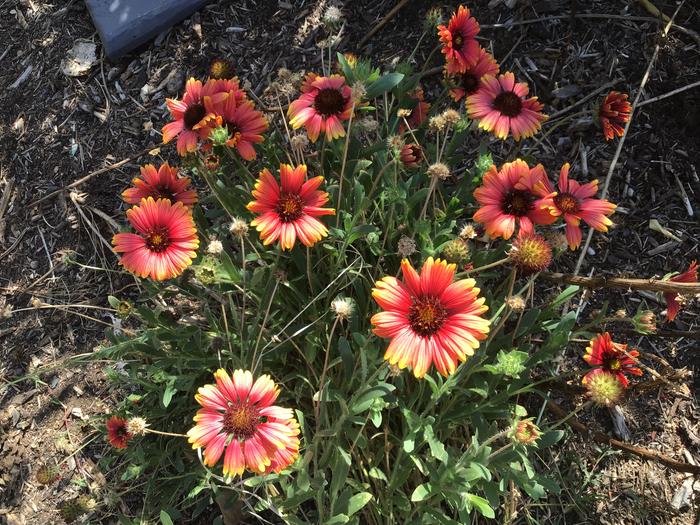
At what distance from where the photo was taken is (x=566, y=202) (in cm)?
189

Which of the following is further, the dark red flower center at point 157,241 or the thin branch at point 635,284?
the dark red flower center at point 157,241

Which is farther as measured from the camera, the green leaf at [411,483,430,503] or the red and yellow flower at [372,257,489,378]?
the green leaf at [411,483,430,503]

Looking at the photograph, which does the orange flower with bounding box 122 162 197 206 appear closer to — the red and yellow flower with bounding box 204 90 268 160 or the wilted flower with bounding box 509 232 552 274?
the red and yellow flower with bounding box 204 90 268 160

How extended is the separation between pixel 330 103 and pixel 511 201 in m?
0.69

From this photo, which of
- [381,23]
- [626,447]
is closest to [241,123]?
[381,23]

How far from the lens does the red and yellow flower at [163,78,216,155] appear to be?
202 cm

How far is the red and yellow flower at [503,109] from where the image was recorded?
2.09 meters

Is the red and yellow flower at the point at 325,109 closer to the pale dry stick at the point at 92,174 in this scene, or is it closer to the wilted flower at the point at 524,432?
the wilted flower at the point at 524,432

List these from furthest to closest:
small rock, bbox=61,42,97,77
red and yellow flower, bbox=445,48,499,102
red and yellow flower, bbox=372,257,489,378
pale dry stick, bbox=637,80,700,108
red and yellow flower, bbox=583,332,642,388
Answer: small rock, bbox=61,42,97,77
pale dry stick, bbox=637,80,700,108
red and yellow flower, bbox=445,48,499,102
red and yellow flower, bbox=583,332,642,388
red and yellow flower, bbox=372,257,489,378

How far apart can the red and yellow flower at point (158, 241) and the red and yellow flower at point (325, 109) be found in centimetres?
49

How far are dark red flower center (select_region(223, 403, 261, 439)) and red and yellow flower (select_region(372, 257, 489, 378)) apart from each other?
41 centimetres

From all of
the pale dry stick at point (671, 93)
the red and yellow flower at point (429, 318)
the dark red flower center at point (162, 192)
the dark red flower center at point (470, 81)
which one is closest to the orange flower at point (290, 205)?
the red and yellow flower at point (429, 318)

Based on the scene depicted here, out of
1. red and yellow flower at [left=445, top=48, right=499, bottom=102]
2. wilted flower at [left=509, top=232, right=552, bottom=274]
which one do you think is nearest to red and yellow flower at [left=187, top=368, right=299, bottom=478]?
wilted flower at [left=509, top=232, right=552, bottom=274]

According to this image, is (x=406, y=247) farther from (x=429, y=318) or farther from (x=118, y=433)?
(x=118, y=433)
